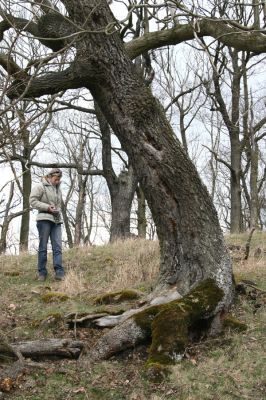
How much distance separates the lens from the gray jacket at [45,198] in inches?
336

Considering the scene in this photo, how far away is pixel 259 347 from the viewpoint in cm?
515

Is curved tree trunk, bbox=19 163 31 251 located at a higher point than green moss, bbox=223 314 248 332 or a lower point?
higher

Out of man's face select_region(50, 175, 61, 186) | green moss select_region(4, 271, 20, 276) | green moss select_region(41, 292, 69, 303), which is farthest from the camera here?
green moss select_region(4, 271, 20, 276)

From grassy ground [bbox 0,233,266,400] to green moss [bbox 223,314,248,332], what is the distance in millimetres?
80

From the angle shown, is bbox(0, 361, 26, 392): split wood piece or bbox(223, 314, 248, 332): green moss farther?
bbox(223, 314, 248, 332): green moss

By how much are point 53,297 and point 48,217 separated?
1.85 m

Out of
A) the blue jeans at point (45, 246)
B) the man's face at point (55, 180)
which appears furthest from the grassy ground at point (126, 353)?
the man's face at point (55, 180)

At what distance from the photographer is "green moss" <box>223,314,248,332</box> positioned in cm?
552

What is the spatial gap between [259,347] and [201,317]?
26.8 inches

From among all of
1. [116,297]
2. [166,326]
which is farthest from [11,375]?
[116,297]

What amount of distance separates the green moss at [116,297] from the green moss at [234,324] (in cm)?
156

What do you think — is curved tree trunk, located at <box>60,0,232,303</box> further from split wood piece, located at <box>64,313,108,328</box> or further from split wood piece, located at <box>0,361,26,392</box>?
split wood piece, located at <box>0,361,26,392</box>

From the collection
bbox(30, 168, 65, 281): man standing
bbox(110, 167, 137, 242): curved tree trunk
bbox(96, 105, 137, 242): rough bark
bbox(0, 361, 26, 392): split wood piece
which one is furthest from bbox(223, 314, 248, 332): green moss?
bbox(110, 167, 137, 242): curved tree trunk

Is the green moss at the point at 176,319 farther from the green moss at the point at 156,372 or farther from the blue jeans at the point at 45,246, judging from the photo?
the blue jeans at the point at 45,246
